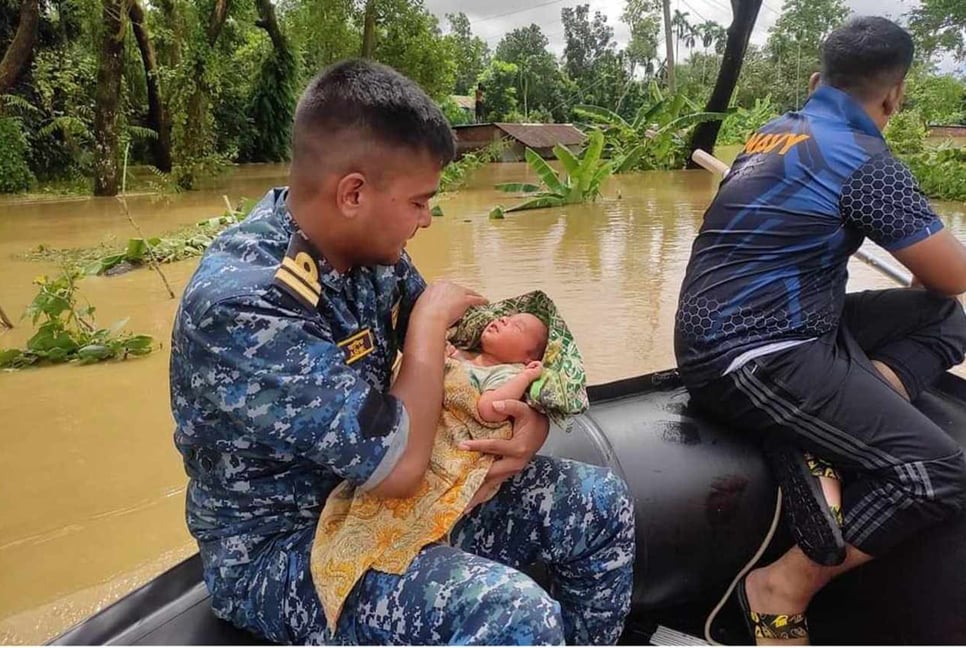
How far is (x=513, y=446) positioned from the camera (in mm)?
1538

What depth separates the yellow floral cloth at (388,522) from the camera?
4.47 ft

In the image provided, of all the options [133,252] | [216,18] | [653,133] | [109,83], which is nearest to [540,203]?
[653,133]

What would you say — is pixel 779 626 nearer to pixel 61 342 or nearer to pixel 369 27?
pixel 61 342

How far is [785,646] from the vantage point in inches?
76.5

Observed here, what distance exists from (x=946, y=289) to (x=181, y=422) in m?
1.80

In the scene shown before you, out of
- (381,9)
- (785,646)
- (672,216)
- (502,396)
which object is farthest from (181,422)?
(381,9)

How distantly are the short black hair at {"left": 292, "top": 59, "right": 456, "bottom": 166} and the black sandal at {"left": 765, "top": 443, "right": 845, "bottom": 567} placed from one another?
116 cm

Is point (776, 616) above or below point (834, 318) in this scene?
below

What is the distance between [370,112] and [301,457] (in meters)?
0.63

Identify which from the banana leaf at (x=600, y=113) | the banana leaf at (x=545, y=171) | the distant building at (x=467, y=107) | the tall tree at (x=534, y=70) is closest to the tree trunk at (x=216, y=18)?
the banana leaf at (x=600, y=113)

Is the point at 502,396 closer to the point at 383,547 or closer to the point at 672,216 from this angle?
the point at 383,547

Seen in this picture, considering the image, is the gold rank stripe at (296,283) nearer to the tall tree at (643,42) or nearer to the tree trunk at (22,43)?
the tree trunk at (22,43)

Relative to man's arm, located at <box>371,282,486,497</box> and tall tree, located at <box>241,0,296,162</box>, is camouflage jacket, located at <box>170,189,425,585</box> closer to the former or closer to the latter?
man's arm, located at <box>371,282,486,497</box>

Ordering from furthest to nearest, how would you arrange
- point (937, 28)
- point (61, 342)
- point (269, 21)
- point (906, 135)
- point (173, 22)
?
point (937, 28) → point (269, 21) → point (906, 135) → point (173, 22) → point (61, 342)
